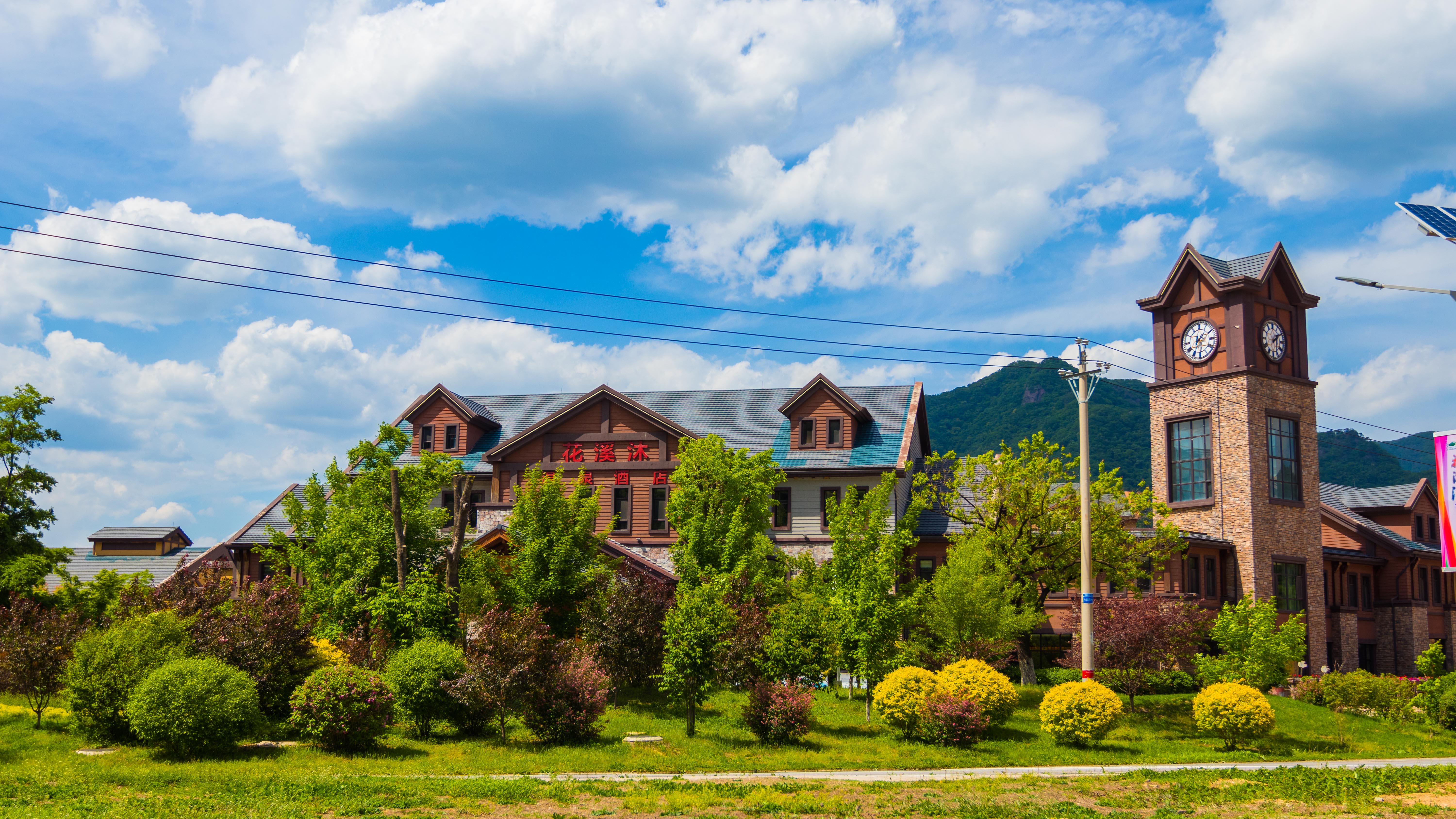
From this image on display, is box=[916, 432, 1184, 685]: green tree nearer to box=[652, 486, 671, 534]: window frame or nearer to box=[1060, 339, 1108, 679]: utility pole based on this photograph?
box=[1060, 339, 1108, 679]: utility pole

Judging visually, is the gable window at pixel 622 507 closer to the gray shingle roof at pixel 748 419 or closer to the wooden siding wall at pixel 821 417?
the gray shingle roof at pixel 748 419

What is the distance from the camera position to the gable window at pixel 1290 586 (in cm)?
4262

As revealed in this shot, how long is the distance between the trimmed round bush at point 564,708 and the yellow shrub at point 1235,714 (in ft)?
A: 48.2

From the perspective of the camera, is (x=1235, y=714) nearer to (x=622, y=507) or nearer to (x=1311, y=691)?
(x=1311, y=691)

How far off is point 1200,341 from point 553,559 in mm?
29953

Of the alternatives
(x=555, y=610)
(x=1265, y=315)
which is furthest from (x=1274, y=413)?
(x=555, y=610)

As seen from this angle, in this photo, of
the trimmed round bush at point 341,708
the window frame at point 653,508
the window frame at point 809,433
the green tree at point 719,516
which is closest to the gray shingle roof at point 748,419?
the window frame at point 809,433

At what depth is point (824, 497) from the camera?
39969 mm

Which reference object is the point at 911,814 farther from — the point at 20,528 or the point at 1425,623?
the point at 1425,623

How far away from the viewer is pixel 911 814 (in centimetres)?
1554

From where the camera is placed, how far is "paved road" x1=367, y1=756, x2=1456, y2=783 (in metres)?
18.4

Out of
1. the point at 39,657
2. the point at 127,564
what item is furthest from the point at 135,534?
the point at 39,657

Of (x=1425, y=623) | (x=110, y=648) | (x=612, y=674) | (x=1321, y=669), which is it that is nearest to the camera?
(x=110, y=648)

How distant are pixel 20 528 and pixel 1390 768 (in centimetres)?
4002
